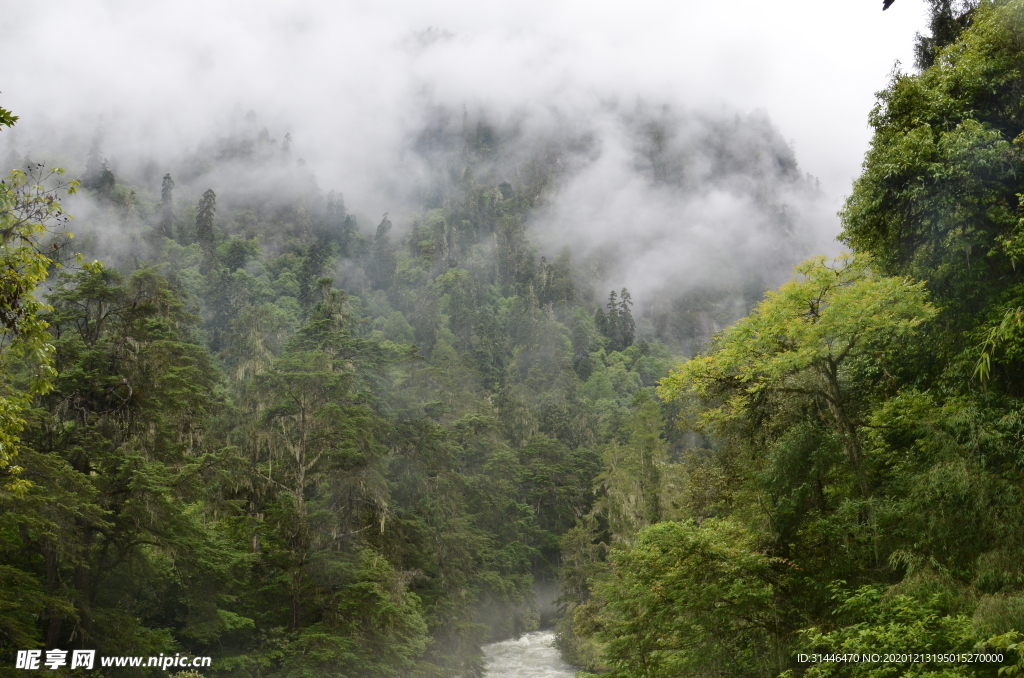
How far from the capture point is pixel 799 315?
43.7ft

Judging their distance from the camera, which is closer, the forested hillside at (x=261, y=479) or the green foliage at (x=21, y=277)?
the green foliage at (x=21, y=277)

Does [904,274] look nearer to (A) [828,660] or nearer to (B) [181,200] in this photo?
(A) [828,660]

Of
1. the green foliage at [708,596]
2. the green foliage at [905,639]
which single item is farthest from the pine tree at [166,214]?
the green foliage at [905,639]

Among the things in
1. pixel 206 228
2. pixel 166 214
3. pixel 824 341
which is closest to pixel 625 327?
pixel 206 228

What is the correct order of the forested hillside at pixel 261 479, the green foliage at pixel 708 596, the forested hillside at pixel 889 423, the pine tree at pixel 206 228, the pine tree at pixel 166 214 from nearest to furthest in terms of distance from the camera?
the forested hillside at pixel 889 423
the green foliage at pixel 708 596
the forested hillside at pixel 261 479
the pine tree at pixel 206 228
the pine tree at pixel 166 214

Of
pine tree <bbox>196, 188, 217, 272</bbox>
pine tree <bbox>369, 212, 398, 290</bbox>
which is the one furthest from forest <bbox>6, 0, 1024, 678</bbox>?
pine tree <bbox>369, 212, 398, 290</bbox>

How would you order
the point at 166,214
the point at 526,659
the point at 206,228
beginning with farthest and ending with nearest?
the point at 166,214
the point at 206,228
the point at 526,659

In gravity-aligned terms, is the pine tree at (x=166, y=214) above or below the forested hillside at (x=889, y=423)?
above

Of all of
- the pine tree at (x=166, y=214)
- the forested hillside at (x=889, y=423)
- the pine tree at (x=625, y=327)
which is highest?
the pine tree at (x=166, y=214)

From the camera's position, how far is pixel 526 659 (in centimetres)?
3612

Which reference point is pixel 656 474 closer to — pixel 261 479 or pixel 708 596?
pixel 261 479

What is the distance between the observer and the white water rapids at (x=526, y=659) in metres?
32.7

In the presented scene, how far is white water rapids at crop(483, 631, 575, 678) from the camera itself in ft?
107

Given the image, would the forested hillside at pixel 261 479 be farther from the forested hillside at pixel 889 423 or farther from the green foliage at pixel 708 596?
the forested hillside at pixel 889 423
